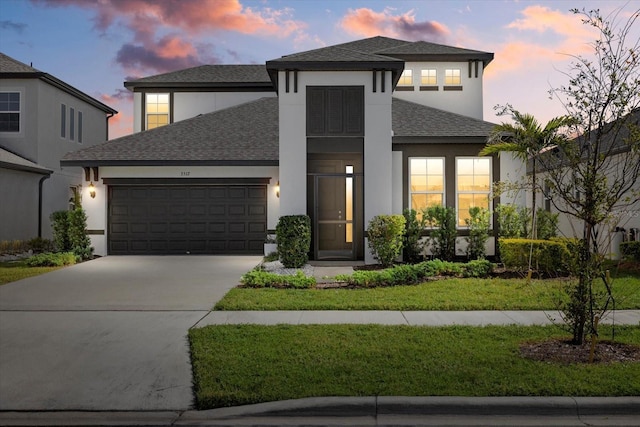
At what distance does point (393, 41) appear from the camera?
86.6ft

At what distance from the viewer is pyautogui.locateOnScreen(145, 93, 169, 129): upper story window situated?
2633cm

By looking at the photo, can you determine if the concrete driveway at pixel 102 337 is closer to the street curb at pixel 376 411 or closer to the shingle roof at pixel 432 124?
the street curb at pixel 376 411

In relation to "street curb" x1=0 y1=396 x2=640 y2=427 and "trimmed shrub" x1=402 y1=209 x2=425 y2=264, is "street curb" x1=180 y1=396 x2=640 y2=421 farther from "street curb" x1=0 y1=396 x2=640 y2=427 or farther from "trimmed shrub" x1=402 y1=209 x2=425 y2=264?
"trimmed shrub" x1=402 y1=209 x2=425 y2=264

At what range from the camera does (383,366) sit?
255 inches

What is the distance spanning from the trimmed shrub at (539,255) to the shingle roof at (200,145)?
8.32m

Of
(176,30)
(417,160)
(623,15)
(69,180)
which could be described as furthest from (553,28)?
(69,180)

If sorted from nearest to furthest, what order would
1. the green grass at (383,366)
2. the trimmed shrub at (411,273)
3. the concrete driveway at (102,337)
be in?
the green grass at (383,366), the concrete driveway at (102,337), the trimmed shrub at (411,273)

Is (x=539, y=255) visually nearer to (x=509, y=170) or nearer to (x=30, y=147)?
(x=509, y=170)

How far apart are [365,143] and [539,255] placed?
224 inches

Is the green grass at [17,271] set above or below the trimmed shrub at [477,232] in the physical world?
below

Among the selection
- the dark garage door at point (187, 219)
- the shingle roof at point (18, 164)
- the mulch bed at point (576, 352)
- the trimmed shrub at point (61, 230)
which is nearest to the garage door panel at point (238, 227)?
the dark garage door at point (187, 219)

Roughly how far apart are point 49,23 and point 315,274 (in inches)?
633

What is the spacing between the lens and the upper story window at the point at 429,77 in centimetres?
2352

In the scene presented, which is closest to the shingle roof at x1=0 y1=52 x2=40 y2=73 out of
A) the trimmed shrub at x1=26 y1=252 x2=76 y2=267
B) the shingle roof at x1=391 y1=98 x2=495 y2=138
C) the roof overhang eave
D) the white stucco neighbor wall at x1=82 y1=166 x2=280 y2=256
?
the roof overhang eave
